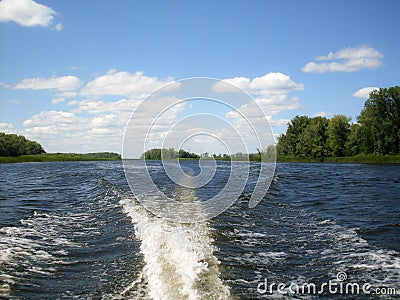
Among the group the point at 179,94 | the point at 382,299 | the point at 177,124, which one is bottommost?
the point at 382,299

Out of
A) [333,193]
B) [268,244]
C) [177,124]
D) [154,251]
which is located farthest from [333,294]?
[333,193]

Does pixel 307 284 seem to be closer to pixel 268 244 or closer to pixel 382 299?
pixel 382 299

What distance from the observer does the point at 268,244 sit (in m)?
9.09


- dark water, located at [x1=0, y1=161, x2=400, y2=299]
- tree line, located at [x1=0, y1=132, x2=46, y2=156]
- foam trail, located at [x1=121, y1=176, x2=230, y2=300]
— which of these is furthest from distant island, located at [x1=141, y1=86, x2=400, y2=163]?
tree line, located at [x1=0, y1=132, x2=46, y2=156]

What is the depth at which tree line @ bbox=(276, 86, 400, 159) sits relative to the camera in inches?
2349

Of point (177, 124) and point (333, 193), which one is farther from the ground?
point (177, 124)

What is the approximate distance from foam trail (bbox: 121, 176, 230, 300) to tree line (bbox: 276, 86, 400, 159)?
57456mm

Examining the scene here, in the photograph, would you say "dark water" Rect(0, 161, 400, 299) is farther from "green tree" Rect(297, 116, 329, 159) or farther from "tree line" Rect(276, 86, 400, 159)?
"green tree" Rect(297, 116, 329, 159)

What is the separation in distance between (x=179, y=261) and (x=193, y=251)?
0.72 m

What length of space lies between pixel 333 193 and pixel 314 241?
10.5 m

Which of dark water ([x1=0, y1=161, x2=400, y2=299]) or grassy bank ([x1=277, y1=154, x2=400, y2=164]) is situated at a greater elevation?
grassy bank ([x1=277, y1=154, x2=400, y2=164])

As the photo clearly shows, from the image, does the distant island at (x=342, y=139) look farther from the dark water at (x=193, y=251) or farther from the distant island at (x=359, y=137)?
the dark water at (x=193, y=251)

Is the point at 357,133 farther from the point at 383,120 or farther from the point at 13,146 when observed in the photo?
the point at 13,146

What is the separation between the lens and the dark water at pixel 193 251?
246 inches
